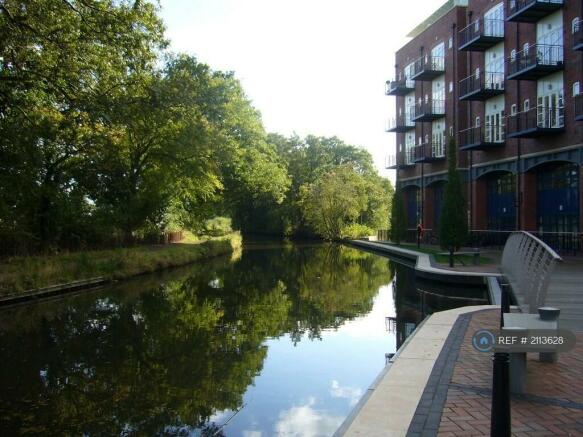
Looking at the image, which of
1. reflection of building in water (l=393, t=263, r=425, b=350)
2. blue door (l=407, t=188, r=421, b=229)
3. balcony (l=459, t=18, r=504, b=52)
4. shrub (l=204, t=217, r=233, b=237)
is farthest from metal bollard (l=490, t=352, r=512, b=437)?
blue door (l=407, t=188, r=421, b=229)

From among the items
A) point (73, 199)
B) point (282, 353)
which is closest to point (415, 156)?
point (73, 199)

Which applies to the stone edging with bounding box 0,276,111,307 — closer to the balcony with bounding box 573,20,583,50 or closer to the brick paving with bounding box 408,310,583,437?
the brick paving with bounding box 408,310,583,437

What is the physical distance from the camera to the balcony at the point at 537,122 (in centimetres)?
2623

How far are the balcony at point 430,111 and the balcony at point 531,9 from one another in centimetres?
1073

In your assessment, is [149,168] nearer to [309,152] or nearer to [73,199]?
[73,199]

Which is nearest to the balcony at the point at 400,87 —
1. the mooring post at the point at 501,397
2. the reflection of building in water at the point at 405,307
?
the reflection of building in water at the point at 405,307

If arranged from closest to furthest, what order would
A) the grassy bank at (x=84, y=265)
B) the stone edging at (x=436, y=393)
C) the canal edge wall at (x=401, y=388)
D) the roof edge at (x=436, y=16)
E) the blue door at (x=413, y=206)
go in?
the stone edging at (x=436, y=393) → the canal edge wall at (x=401, y=388) → the grassy bank at (x=84, y=265) → the roof edge at (x=436, y=16) → the blue door at (x=413, y=206)

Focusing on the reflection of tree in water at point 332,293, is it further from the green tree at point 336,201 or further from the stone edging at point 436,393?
the green tree at point 336,201

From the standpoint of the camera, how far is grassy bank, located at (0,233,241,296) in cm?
1639

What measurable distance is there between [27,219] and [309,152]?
5342 centimetres

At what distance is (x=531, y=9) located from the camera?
27.0 metres

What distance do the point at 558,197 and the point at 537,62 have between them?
669 centimetres

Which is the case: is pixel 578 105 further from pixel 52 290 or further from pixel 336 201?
pixel 336 201

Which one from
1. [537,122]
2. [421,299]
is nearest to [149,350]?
[421,299]
